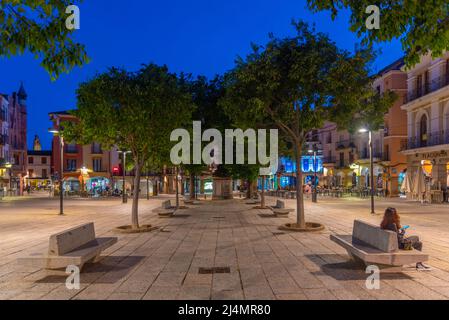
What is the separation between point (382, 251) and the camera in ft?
Answer: 26.7

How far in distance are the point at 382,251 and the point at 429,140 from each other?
31848mm

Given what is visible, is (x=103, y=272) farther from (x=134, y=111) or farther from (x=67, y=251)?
(x=134, y=111)

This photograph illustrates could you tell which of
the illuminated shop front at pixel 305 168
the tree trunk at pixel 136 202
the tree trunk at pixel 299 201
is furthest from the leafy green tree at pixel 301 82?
the illuminated shop front at pixel 305 168

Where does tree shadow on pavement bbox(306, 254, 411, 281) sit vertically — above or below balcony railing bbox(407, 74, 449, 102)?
below

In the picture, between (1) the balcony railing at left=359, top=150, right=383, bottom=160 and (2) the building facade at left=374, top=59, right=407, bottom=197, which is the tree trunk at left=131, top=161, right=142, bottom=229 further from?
(1) the balcony railing at left=359, top=150, right=383, bottom=160

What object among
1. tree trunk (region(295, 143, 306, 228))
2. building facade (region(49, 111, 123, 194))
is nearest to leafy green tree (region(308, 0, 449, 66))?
A: tree trunk (region(295, 143, 306, 228))

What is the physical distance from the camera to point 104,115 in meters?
14.9

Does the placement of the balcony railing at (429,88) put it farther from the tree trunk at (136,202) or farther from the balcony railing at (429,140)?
the tree trunk at (136,202)

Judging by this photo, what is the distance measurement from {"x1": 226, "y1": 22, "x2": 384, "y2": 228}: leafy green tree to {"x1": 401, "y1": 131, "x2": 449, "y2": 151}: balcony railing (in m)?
21.9

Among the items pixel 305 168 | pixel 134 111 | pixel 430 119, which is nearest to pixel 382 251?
pixel 134 111

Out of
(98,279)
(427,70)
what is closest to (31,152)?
(427,70)

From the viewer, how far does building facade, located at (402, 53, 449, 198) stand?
34062mm

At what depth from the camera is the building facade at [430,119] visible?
112ft

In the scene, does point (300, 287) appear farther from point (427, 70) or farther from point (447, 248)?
point (427, 70)
